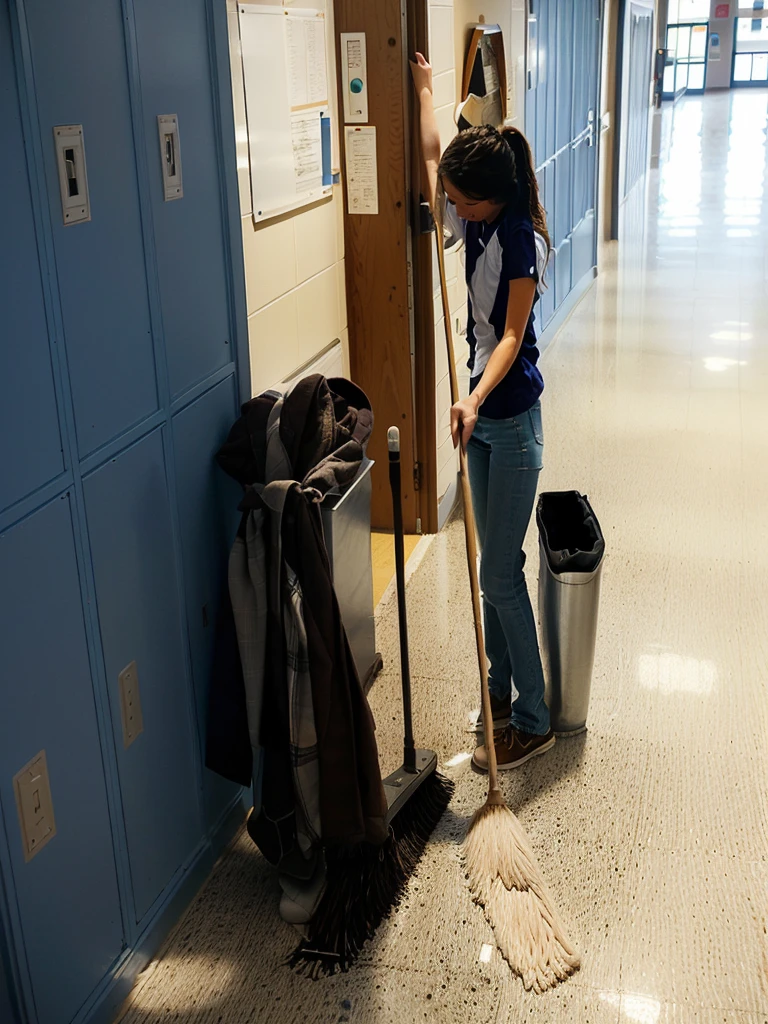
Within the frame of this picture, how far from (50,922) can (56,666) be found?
0.44 meters

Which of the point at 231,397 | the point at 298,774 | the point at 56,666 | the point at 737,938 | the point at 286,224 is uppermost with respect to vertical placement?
the point at 286,224

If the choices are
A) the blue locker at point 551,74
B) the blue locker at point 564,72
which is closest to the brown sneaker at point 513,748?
the blue locker at point 551,74

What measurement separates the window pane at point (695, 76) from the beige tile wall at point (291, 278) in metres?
27.2

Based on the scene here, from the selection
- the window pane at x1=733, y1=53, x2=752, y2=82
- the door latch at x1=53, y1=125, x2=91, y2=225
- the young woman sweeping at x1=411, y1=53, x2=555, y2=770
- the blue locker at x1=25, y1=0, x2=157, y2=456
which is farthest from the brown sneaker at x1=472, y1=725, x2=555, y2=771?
the window pane at x1=733, y1=53, x2=752, y2=82

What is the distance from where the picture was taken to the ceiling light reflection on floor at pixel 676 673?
10.7 feet

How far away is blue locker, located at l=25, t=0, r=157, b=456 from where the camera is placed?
174 centimetres

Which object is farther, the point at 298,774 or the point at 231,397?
the point at 231,397

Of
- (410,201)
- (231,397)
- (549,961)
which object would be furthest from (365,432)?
(410,201)

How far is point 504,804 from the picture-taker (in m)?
2.54

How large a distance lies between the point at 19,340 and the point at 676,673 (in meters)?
2.35

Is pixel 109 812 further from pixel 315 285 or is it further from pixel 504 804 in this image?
pixel 315 285

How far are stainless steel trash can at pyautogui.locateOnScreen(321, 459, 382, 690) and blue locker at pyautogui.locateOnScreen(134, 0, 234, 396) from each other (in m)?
0.53

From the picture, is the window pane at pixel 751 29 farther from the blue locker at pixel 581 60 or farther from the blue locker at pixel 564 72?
the blue locker at pixel 564 72

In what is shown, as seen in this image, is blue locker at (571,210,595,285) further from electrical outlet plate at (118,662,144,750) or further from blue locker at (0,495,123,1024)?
blue locker at (0,495,123,1024)
